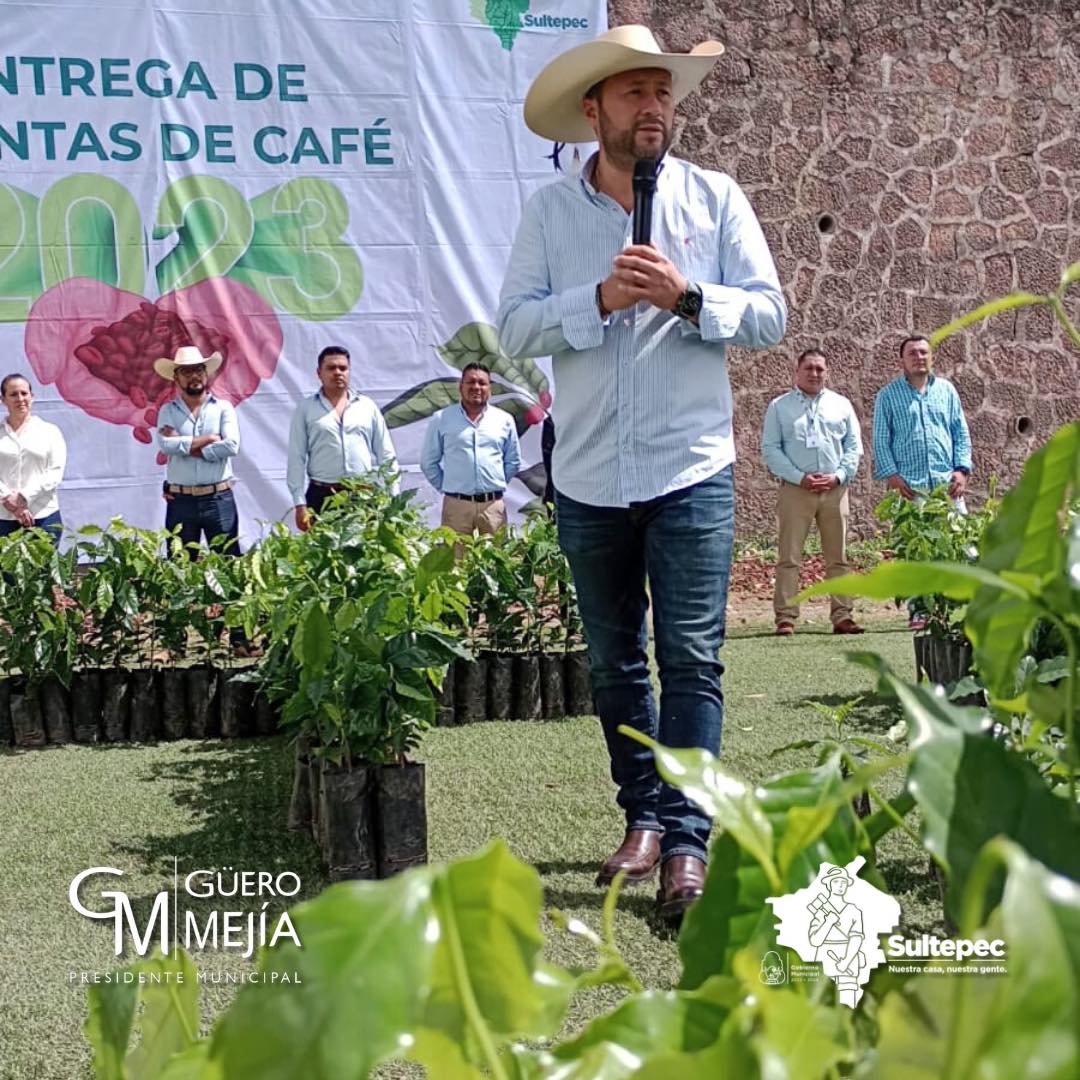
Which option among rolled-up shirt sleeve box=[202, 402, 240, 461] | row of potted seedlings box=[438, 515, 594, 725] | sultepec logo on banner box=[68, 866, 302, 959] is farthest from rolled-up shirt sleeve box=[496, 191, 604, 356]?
rolled-up shirt sleeve box=[202, 402, 240, 461]

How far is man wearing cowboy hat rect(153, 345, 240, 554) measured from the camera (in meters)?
7.68

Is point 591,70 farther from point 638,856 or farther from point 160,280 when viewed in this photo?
point 160,280

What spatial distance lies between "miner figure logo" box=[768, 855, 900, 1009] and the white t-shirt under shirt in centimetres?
718

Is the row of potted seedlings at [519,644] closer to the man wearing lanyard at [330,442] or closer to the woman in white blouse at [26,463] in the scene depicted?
the man wearing lanyard at [330,442]

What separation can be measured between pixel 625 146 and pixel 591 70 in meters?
0.21

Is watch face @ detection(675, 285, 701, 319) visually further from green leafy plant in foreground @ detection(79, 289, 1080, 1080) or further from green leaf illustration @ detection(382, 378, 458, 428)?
green leaf illustration @ detection(382, 378, 458, 428)

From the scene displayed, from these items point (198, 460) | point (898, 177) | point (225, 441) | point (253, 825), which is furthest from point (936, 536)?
point (898, 177)

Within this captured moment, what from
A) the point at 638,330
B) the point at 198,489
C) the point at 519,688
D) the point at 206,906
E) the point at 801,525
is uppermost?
the point at 638,330

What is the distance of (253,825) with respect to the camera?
4051mm

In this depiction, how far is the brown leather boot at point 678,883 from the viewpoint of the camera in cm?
301

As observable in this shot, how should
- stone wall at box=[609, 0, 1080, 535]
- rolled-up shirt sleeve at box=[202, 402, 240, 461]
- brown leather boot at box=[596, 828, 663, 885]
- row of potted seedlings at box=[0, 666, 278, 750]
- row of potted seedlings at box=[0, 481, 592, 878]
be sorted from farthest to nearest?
stone wall at box=[609, 0, 1080, 535]
rolled-up shirt sleeve at box=[202, 402, 240, 461]
row of potted seedlings at box=[0, 666, 278, 750]
row of potted seedlings at box=[0, 481, 592, 878]
brown leather boot at box=[596, 828, 663, 885]

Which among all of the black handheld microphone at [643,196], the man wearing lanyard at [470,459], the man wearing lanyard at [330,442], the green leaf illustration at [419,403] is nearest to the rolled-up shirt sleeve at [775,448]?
the man wearing lanyard at [470,459]

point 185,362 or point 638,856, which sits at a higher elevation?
point 185,362

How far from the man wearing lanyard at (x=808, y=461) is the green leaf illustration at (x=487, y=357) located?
5.05 ft
